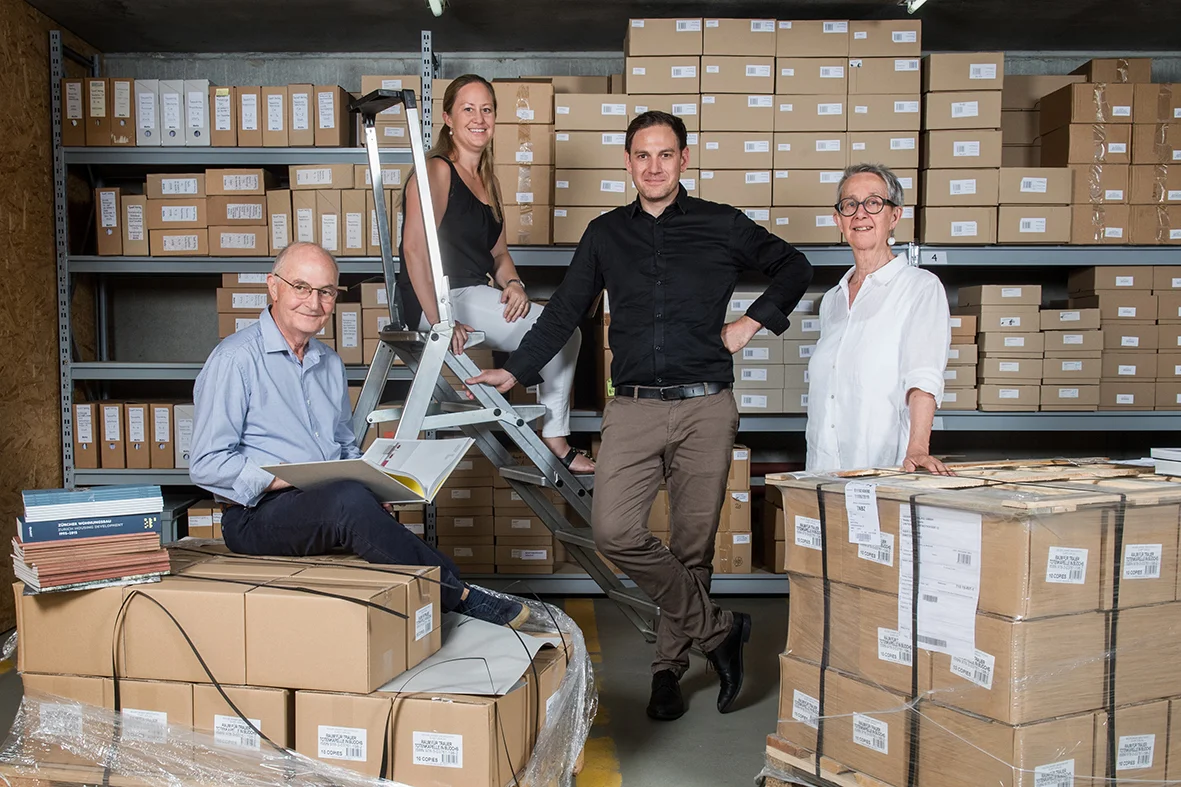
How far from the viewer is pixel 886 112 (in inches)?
153

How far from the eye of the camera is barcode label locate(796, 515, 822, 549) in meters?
2.02

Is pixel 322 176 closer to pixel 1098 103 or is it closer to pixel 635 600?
pixel 635 600

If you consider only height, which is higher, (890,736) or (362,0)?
(362,0)

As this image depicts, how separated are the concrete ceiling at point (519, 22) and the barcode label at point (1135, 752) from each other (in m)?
3.27

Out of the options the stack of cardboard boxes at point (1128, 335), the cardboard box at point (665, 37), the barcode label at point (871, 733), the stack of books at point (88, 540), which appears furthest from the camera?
the stack of cardboard boxes at point (1128, 335)

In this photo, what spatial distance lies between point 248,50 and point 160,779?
398cm

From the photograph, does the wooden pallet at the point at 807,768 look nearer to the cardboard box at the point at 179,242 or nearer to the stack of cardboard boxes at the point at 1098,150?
the stack of cardboard boxes at the point at 1098,150

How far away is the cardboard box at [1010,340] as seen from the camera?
3.90 m

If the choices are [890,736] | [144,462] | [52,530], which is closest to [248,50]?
[144,462]

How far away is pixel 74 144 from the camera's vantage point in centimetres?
401

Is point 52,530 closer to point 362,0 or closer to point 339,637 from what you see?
point 339,637

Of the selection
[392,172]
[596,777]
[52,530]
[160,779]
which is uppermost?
[392,172]

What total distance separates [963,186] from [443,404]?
2478 millimetres

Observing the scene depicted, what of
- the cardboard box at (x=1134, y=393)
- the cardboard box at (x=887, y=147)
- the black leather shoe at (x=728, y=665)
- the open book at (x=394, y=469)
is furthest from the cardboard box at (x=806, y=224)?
the open book at (x=394, y=469)
